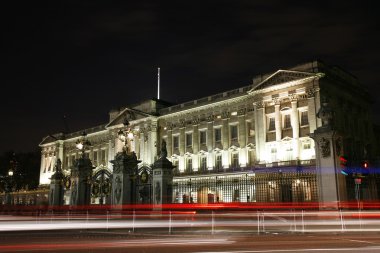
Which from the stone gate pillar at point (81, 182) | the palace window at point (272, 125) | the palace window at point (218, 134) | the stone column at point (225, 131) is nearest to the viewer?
the stone gate pillar at point (81, 182)

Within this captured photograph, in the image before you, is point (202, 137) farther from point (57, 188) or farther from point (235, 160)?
point (57, 188)

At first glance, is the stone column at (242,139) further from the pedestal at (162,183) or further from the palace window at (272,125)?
the pedestal at (162,183)

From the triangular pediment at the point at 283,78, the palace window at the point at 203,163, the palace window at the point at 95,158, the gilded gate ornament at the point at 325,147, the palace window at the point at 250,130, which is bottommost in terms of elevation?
the gilded gate ornament at the point at 325,147

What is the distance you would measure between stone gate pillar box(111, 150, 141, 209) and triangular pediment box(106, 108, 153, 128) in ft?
158

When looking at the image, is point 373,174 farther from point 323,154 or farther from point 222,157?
point 222,157

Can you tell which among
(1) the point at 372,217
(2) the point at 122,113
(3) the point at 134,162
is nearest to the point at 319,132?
(1) the point at 372,217

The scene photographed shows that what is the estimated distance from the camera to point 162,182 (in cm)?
2297

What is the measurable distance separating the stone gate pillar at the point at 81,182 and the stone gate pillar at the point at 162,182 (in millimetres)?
8080

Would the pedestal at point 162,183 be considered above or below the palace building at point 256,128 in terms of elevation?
below

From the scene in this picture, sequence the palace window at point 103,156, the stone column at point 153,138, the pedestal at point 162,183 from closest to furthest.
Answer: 1. the pedestal at point 162,183
2. the stone column at point 153,138
3. the palace window at point 103,156

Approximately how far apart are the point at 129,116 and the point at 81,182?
48.2 metres

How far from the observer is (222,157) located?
2431 inches

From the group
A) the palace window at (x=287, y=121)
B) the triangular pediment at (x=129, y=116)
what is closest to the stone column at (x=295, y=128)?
the palace window at (x=287, y=121)

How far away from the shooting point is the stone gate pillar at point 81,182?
95.3ft
